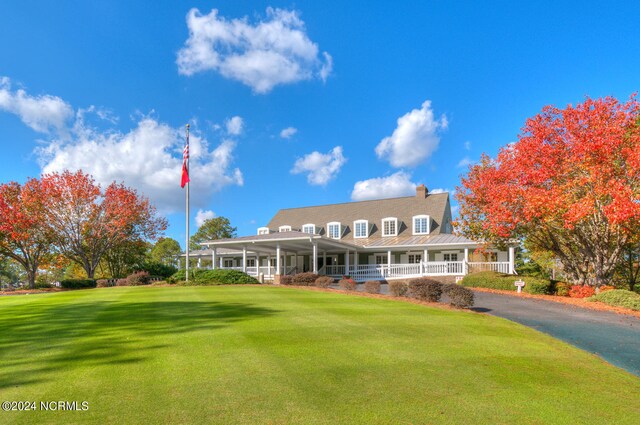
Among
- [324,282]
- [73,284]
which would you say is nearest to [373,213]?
[324,282]

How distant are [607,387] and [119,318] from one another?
998 centimetres

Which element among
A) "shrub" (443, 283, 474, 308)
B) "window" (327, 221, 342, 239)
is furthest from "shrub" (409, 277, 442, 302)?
"window" (327, 221, 342, 239)

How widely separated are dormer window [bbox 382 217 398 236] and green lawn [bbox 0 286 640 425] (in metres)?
24.7

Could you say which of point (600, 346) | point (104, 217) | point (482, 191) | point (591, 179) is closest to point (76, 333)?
point (600, 346)

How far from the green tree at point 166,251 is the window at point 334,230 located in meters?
23.2

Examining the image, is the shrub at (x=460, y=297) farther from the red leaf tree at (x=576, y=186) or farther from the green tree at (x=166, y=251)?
the green tree at (x=166, y=251)

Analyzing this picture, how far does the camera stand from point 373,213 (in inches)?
1476

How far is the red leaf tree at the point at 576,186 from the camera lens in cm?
1524

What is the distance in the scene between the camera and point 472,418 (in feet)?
14.0

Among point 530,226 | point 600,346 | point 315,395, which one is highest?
point 530,226

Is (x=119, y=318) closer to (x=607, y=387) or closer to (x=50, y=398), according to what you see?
(x=50, y=398)

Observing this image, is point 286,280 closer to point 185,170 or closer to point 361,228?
point 185,170

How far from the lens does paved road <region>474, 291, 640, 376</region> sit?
26.5 ft

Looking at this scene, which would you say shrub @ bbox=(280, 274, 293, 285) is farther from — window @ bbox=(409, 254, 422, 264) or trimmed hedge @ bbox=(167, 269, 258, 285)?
window @ bbox=(409, 254, 422, 264)
